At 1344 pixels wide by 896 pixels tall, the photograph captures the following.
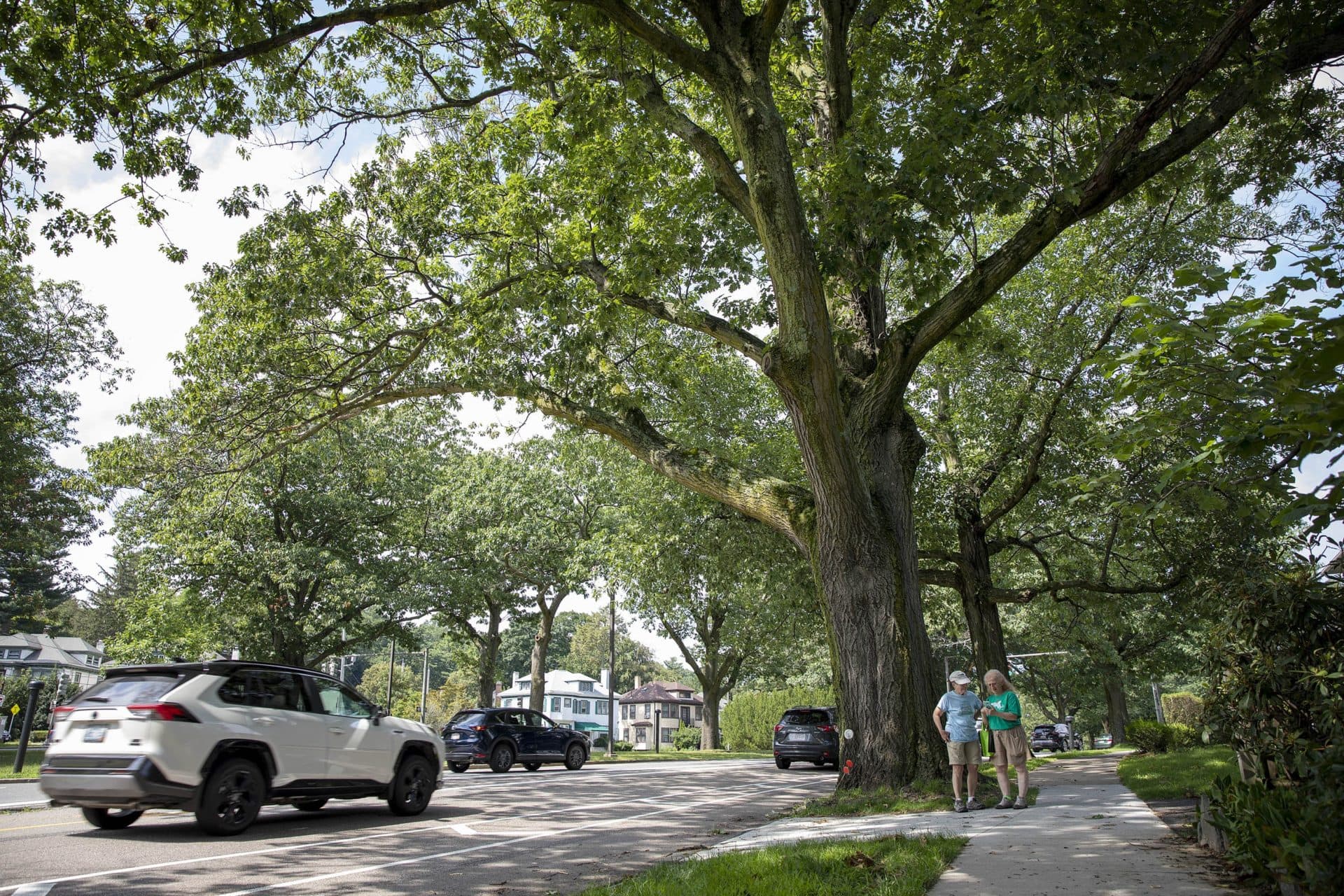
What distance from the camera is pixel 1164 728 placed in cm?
2417

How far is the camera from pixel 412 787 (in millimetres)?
10867

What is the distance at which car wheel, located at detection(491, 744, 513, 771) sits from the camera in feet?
66.8

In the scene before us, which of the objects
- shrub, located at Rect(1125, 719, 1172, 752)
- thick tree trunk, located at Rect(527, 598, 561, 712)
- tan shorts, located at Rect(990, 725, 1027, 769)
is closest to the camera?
tan shorts, located at Rect(990, 725, 1027, 769)

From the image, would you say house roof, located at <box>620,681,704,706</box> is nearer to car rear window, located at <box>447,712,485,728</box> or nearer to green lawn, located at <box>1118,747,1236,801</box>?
car rear window, located at <box>447,712,485,728</box>

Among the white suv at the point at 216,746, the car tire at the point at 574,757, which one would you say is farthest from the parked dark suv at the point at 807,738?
the white suv at the point at 216,746

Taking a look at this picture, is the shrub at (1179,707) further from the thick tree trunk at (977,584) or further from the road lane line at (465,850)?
the road lane line at (465,850)

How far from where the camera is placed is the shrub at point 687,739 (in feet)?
185

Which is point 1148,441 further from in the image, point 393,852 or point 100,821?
point 100,821

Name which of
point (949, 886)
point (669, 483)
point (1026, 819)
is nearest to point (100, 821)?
point (949, 886)

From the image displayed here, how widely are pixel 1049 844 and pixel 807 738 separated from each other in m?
16.9

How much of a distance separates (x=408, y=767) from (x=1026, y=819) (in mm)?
7427

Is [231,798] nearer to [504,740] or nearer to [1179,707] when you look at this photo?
[504,740]

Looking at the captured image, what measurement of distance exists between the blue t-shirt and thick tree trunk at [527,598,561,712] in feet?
87.0

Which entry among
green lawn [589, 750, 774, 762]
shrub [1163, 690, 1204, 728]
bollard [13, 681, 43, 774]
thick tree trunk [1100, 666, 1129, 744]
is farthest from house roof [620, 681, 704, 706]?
bollard [13, 681, 43, 774]
